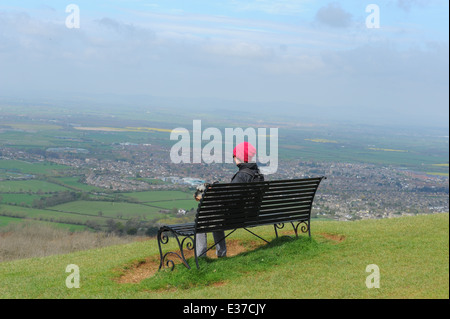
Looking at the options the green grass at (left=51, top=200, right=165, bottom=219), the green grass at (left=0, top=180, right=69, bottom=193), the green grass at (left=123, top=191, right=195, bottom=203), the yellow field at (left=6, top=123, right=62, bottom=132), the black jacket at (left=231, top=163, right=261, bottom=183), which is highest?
the yellow field at (left=6, top=123, right=62, bottom=132)

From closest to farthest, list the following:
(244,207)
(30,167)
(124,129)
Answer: (244,207)
(30,167)
(124,129)

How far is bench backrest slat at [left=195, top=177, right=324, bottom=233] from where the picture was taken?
705 centimetres

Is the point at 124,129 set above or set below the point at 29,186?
above

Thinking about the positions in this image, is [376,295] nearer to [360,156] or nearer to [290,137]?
[360,156]

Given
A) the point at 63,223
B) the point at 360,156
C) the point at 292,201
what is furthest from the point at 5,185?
the point at 360,156

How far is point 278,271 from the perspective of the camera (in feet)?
22.7

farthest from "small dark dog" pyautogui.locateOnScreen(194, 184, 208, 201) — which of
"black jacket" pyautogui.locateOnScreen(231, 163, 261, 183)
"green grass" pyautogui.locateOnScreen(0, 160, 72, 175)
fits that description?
"green grass" pyautogui.locateOnScreen(0, 160, 72, 175)

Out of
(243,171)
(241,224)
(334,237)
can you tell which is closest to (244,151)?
(243,171)

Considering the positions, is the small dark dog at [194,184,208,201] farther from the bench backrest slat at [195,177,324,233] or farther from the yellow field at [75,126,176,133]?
the yellow field at [75,126,176,133]

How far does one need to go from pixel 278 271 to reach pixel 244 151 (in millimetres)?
1760

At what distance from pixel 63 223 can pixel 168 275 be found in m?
→ 20.9

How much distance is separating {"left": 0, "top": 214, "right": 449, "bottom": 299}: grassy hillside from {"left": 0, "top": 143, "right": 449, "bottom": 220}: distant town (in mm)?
22161

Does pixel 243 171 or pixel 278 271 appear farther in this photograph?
pixel 243 171

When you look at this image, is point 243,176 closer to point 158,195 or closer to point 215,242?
point 215,242
